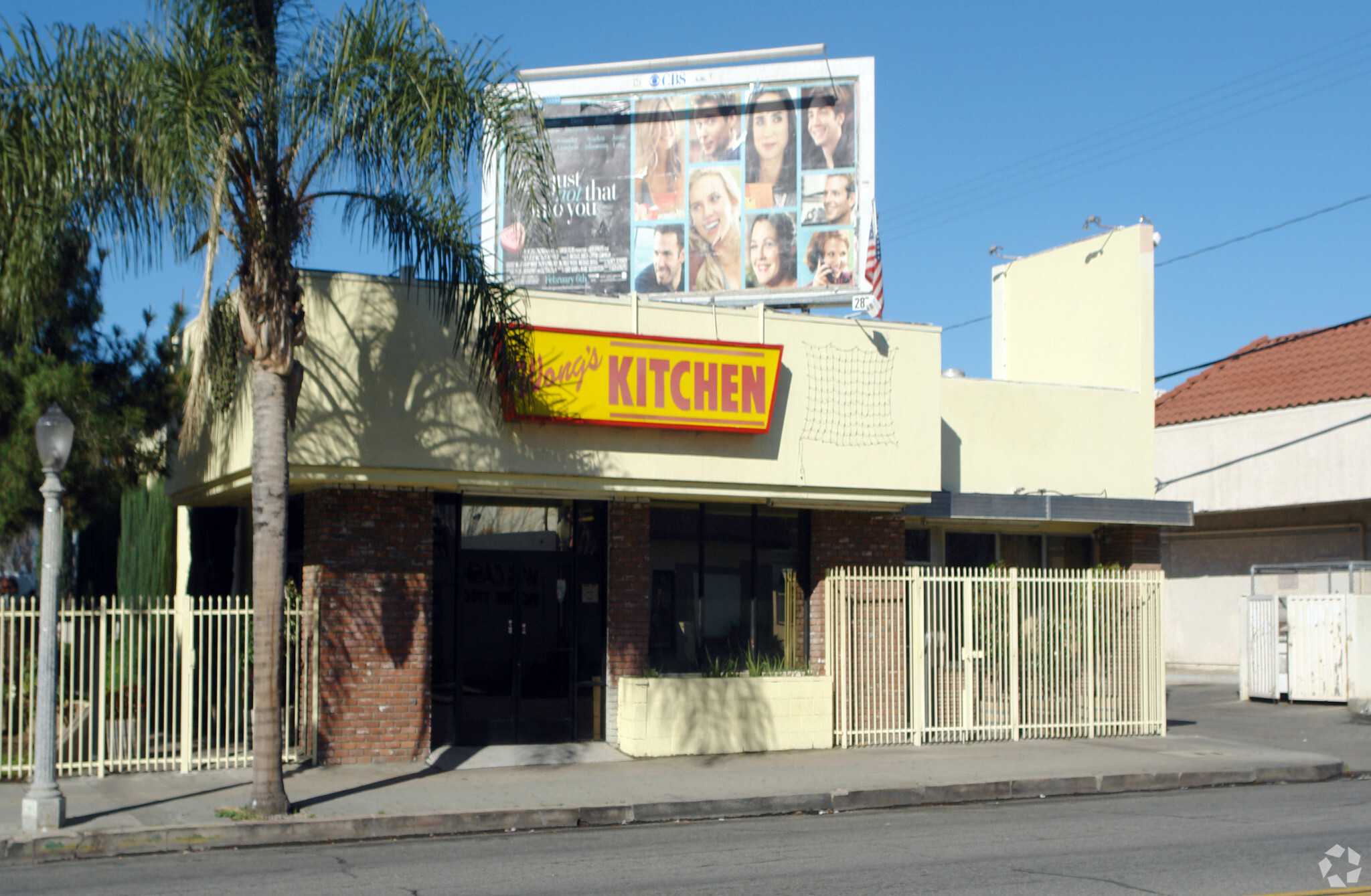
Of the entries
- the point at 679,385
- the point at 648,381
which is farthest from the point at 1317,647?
the point at 648,381

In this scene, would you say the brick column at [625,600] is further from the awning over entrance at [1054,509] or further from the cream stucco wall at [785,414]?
the awning over entrance at [1054,509]

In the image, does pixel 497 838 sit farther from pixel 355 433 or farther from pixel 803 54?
pixel 803 54

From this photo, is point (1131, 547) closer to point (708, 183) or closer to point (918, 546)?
point (918, 546)

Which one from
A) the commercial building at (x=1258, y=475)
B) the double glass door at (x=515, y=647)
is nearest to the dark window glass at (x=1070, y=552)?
the commercial building at (x=1258, y=475)

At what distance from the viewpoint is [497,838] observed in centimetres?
1098

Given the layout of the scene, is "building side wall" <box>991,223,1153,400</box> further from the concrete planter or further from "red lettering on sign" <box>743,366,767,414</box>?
the concrete planter

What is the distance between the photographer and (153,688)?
15.3 metres

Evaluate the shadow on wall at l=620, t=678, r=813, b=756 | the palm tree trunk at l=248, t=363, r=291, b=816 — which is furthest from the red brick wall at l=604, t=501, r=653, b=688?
the palm tree trunk at l=248, t=363, r=291, b=816

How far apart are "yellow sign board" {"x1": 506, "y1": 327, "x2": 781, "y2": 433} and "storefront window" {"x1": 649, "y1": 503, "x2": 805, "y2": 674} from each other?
1.64 meters

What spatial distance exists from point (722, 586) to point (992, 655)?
3748mm

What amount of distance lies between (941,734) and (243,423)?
31.1ft

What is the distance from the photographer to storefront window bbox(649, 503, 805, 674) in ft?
53.1

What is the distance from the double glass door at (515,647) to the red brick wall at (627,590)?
62cm

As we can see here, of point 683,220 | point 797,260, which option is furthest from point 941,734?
point 683,220
